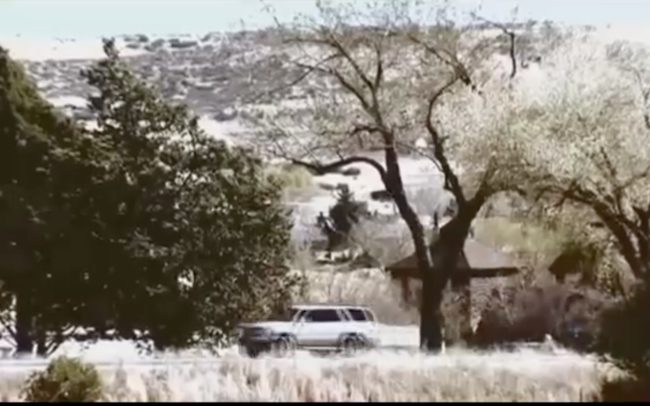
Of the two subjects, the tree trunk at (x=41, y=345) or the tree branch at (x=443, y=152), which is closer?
the tree trunk at (x=41, y=345)

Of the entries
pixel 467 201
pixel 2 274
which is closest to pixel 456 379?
pixel 467 201

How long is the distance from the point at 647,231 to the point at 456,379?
3.89 feet

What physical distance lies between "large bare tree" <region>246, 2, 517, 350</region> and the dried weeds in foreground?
0.64ft

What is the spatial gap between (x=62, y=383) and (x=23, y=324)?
0.35m

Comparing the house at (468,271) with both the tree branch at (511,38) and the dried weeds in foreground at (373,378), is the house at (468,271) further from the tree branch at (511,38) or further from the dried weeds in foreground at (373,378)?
the tree branch at (511,38)

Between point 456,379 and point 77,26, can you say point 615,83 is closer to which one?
point 456,379

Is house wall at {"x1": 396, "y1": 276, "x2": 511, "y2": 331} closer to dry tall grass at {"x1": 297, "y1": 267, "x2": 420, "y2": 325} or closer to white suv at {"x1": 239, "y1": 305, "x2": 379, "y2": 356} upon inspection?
dry tall grass at {"x1": 297, "y1": 267, "x2": 420, "y2": 325}

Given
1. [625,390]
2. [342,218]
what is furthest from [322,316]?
[625,390]

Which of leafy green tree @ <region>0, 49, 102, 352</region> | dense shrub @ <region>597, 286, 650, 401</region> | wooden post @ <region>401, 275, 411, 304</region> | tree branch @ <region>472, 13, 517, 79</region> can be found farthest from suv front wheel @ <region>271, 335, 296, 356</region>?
tree branch @ <region>472, 13, 517, 79</region>

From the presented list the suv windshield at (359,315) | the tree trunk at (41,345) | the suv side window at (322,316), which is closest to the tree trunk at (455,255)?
the suv windshield at (359,315)

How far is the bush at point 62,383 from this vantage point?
214 inches

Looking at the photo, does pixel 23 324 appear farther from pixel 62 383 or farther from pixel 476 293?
pixel 476 293

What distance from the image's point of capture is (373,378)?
18.6 ft

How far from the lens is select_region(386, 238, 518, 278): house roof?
566 centimetres
